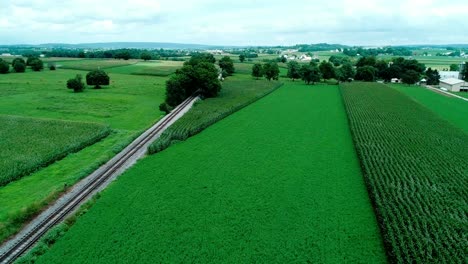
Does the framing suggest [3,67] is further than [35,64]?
No

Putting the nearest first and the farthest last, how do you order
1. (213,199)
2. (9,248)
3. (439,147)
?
(9,248) < (213,199) < (439,147)

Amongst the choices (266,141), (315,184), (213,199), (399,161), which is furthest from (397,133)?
(213,199)

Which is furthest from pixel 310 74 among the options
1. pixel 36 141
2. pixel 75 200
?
pixel 75 200

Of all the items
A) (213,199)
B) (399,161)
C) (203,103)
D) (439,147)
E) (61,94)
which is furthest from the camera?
(61,94)

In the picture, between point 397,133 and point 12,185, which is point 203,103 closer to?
point 397,133

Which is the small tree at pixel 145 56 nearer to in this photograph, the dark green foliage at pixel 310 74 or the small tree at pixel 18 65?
the small tree at pixel 18 65

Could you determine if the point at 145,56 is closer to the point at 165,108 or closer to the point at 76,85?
the point at 76,85
